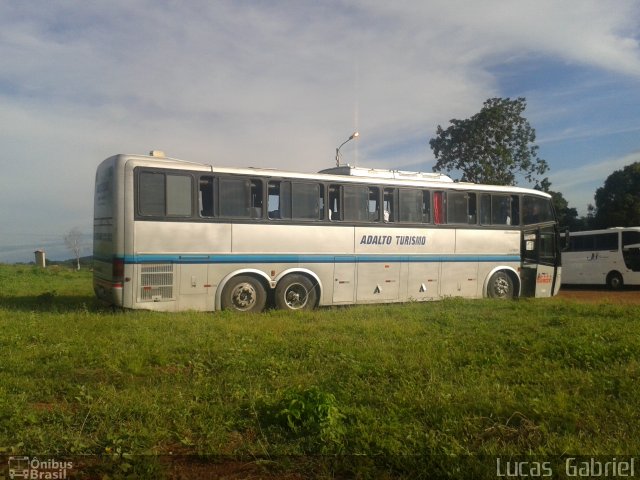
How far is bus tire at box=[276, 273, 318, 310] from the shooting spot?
1179cm

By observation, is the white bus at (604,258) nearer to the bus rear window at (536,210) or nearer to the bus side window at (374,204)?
the bus rear window at (536,210)

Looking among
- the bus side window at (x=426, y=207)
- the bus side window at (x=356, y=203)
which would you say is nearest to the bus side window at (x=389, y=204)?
the bus side window at (x=356, y=203)

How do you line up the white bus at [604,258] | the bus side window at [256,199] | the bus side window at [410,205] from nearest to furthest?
1. the bus side window at [256,199]
2. the bus side window at [410,205]
3. the white bus at [604,258]

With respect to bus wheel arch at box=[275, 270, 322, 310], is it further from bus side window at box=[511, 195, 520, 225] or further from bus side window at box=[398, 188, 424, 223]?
bus side window at box=[511, 195, 520, 225]

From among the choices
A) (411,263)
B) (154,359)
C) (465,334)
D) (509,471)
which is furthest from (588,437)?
(411,263)

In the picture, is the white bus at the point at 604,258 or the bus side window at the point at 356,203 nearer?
the bus side window at the point at 356,203

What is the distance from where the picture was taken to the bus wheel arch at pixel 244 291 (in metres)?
11.2

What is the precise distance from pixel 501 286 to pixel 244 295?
723 centimetres

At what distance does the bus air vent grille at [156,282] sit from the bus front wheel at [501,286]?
27.5 feet

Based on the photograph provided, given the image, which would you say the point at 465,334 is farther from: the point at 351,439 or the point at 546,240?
the point at 546,240

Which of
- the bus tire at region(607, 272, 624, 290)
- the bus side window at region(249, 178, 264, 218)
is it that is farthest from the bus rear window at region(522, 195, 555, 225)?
the bus tire at region(607, 272, 624, 290)

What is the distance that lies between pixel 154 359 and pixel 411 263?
7.98 m

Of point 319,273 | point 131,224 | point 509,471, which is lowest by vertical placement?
point 509,471

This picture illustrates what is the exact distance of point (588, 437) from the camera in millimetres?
4082
